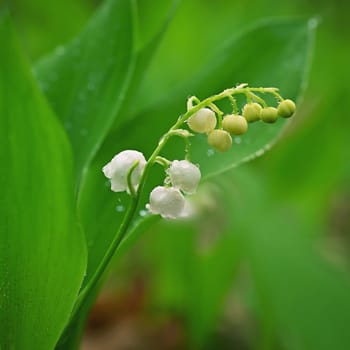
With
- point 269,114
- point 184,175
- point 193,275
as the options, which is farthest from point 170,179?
point 193,275

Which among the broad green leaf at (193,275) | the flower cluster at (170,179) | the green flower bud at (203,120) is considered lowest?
the broad green leaf at (193,275)

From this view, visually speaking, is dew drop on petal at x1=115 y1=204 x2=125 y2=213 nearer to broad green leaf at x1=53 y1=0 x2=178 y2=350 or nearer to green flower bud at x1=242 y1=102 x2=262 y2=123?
broad green leaf at x1=53 y1=0 x2=178 y2=350

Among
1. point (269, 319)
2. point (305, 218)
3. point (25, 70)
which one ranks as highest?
point (25, 70)

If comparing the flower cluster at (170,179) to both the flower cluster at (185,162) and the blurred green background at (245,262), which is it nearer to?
the flower cluster at (185,162)

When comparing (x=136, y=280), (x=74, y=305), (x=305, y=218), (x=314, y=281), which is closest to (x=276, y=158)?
(x=305, y=218)

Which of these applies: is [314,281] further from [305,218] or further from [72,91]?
[72,91]

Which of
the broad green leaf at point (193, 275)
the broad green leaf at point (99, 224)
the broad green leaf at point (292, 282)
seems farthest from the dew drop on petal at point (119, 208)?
the broad green leaf at point (193, 275)
